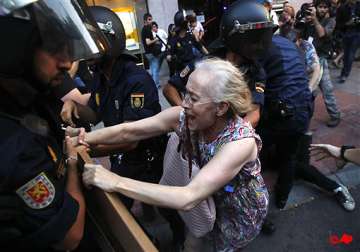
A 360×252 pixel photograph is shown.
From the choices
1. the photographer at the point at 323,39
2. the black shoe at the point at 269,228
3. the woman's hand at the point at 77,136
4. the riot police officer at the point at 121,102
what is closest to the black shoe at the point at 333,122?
the photographer at the point at 323,39

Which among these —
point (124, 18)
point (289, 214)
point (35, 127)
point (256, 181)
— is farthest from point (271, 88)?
point (124, 18)

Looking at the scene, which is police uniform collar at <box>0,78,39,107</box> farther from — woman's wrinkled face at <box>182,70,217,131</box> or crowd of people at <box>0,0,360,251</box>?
woman's wrinkled face at <box>182,70,217,131</box>

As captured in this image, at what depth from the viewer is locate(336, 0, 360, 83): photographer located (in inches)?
274

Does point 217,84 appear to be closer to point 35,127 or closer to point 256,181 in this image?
point 256,181

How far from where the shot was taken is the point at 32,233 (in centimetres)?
105

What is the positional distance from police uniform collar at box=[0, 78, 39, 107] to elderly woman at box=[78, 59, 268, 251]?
0.40 meters

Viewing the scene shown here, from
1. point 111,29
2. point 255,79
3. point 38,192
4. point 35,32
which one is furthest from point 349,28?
point 38,192

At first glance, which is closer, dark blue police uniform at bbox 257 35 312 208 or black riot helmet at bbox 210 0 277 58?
black riot helmet at bbox 210 0 277 58

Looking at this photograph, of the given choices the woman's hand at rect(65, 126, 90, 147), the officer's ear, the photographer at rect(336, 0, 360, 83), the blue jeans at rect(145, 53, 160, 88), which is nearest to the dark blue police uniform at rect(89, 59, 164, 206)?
the woman's hand at rect(65, 126, 90, 147)

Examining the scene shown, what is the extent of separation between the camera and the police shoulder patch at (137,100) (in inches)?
83.4

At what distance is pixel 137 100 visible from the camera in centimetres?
212

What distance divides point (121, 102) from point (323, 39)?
3.71 metres

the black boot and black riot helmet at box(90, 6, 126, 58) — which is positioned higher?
black riot helmet at box(90, 6, 126, 58)

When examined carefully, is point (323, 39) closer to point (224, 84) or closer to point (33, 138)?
point (224, 84)
